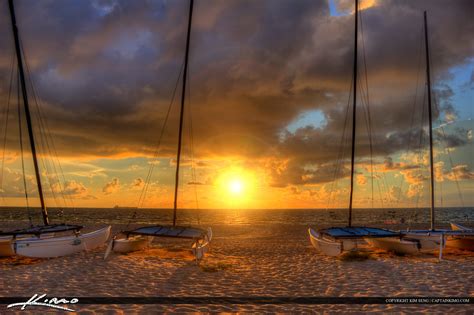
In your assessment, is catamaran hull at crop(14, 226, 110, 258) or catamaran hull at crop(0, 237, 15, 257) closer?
catamaran hull at crop(14, 226, 110, 258)

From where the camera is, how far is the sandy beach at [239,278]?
1034cm

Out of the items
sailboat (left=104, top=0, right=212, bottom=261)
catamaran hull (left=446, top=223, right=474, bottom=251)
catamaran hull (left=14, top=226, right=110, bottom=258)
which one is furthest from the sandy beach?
catamaran hull (left=446, top=223, right=474, bottom=251)

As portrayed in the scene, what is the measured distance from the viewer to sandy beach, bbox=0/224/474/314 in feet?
33.9

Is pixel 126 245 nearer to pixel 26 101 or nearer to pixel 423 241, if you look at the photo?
pixel 26 101

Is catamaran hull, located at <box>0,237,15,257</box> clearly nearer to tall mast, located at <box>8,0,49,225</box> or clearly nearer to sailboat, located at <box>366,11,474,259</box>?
tall mast, located at <box>8,0,49,225</box>

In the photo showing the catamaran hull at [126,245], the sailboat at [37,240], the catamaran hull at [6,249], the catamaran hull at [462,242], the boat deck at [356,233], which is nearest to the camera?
the sailboat at [37,240]

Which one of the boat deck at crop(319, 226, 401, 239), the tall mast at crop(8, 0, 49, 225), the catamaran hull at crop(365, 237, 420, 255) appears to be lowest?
the catamaran hull at crop(365, 237, 420, 255)

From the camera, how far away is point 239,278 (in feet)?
47.5

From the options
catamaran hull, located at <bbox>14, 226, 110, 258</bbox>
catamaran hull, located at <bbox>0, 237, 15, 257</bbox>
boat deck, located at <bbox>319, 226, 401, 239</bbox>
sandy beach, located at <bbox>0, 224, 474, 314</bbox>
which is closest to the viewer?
sandy beach, located at <bbox>0, 224, 474, 314</bbox>

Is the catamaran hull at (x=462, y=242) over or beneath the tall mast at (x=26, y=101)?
beneath

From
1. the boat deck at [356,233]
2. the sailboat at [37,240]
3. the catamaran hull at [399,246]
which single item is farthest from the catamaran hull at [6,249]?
the catamaran hull at [399,246]

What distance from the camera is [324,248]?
65.2 ft

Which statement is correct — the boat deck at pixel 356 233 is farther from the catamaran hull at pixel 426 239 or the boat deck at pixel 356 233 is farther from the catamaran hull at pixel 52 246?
the catamaran hull at pixel 52 246

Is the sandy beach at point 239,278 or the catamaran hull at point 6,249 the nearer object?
the sandy beach at point 239,278
